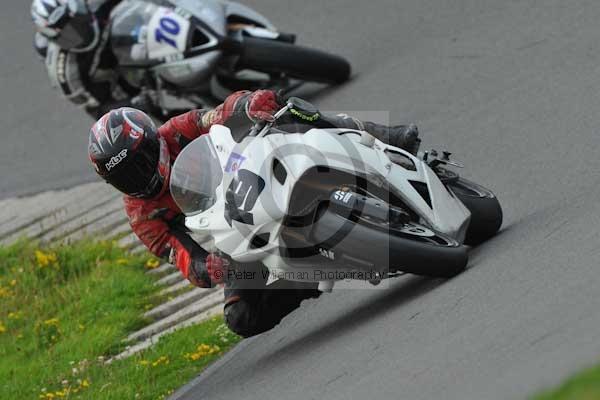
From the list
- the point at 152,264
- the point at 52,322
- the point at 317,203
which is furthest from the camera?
the point at 152,264

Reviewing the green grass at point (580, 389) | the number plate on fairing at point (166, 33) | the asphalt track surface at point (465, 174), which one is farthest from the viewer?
the number plate on fairing at point (166, 33)

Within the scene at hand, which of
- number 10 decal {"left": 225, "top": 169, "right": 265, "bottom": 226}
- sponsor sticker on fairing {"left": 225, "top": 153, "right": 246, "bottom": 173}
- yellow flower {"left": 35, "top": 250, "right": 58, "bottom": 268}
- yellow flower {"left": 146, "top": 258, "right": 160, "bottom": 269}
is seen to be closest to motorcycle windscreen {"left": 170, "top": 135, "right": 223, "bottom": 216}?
sponsor sticker on fairing {"left": 225, "top": 153, "right": 246, "bottom": 173}

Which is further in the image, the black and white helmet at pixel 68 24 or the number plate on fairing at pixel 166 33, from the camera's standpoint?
the black and white helmet at pixel 68 24

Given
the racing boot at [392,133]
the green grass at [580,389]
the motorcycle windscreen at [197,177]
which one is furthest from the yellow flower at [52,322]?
the green grass at [580,389]

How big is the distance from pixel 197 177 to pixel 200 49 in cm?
500

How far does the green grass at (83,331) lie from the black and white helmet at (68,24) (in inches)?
75.0

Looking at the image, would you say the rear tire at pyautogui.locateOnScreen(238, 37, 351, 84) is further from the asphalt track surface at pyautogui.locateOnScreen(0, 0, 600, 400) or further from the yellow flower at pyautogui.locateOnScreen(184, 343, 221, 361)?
the yellow flower at pyautogui.locateOnScreen(184, 343, 221, 361)

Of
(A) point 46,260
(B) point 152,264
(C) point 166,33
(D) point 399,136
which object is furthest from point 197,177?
(C) point 166,33

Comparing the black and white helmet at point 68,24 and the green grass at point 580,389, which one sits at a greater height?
the green grass at point 580,389

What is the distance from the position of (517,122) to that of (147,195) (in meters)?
3.10

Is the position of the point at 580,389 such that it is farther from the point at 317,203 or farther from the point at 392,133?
the point at 392,133

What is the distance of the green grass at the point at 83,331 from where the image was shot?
27.4ft

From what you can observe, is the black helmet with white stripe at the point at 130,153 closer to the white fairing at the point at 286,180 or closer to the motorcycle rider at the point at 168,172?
the motorcycle rider at the point at 168,172

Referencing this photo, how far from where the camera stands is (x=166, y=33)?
11.7 m
